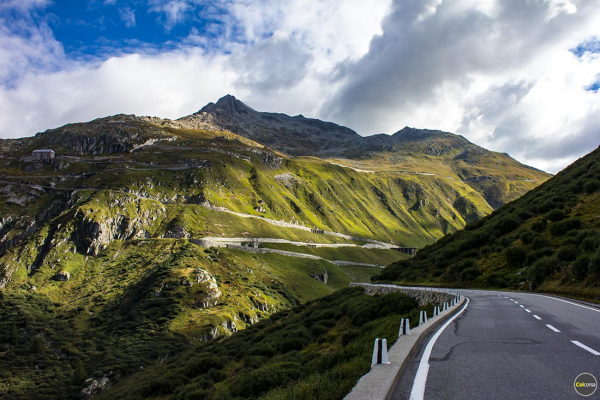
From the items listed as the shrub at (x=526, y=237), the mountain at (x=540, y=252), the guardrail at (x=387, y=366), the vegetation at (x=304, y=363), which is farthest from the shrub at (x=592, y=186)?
the guardrail at (x=387, y=366)

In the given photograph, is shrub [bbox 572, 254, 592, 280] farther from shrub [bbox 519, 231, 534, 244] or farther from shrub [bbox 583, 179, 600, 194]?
shrub [bbox 583, 179, 600, 194]

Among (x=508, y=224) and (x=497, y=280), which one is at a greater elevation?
(x=508, y=224)

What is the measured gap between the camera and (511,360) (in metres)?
8.48

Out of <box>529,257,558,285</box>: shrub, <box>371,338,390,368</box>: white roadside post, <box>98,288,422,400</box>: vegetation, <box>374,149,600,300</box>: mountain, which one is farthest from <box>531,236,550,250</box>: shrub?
<box>371,338,390,368</box>: white roadside post

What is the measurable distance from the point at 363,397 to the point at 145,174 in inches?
8062

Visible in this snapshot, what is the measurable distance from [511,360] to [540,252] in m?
31.9

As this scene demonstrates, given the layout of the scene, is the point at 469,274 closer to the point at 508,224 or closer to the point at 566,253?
the point at 508,224

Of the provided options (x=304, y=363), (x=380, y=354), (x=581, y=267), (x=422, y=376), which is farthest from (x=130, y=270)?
(x=422, y=376)

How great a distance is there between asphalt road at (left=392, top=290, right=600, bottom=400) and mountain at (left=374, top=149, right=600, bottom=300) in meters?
13.2

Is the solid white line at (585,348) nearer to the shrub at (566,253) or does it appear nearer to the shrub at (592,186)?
the shrub at (566,253)

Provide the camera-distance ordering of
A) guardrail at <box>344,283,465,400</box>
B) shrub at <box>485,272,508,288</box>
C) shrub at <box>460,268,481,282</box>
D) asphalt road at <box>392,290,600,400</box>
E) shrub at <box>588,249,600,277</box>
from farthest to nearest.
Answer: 1. shrub at <box>460,268,481,282</box>
2. shrub at <box>485,272,508,288</box>
3. shrub at <box>588,249,600,277</box>
4. asphalt road at <box>392,290,600,400</box>
5. guardrail at <box>344,283,465,400</box>

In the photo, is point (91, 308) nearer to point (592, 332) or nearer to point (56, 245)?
point (56, 245)

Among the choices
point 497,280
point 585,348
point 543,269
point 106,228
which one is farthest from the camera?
point 106,228

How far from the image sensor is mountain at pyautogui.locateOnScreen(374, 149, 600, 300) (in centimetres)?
2647
